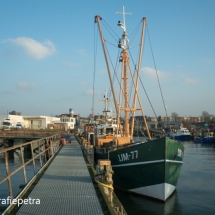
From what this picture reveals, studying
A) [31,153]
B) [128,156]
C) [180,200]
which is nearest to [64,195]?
[128,156]

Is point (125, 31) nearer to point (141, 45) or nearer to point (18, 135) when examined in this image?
point (141, 45)

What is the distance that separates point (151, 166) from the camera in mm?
12789

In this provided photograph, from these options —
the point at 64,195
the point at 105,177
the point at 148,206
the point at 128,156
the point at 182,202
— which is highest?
the point at 128,156

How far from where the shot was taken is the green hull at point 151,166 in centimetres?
1250

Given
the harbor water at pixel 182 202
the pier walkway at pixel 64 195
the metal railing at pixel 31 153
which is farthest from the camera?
the harbor water at pixel 182 202

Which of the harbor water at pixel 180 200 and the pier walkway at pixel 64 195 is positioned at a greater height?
the pier walkway at pixel 64 195

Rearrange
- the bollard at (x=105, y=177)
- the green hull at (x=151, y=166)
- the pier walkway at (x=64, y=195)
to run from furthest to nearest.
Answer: the green hull at (x=151, y=166) → the bollard at (x=105, y=177) → the pier walkway at (x=64, y=195)

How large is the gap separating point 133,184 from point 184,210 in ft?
9.32

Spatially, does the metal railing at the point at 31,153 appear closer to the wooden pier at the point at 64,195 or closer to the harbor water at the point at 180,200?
the wooden pier at the point at 64,195

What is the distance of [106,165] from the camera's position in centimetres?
1034

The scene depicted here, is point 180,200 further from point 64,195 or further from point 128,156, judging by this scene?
point 64,195

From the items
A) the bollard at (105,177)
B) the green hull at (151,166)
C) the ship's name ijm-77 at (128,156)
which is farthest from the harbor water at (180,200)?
the bollard at (105,177)

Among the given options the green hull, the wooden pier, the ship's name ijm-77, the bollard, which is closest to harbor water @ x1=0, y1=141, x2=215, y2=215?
the green hull

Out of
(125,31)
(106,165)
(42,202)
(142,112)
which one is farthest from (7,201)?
(125,31)
